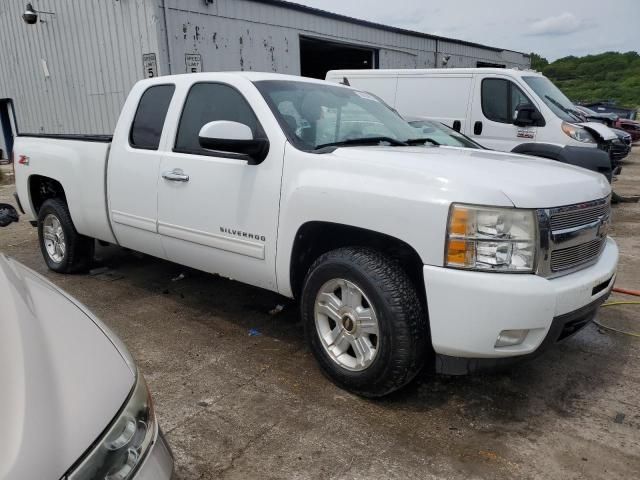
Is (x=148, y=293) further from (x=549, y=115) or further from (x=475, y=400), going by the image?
(x=549, y=115)

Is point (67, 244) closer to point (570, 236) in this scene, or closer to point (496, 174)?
point (496, 174)

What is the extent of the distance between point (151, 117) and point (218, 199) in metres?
1.20

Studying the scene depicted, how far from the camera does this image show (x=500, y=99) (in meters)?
8.33

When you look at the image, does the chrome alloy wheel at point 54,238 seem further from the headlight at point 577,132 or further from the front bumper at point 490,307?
the headlight at point 577,132

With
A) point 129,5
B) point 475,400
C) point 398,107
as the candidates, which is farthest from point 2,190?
point 475,400

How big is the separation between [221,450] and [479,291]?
1.44 metres

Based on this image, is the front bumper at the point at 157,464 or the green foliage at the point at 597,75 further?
the green foliage at the point at 597,75

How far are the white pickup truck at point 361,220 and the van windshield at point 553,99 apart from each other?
189 inches

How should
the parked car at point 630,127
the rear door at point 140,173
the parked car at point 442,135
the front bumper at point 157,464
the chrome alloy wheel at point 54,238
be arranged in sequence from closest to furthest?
1. the front bumper at point 157,464
2. the rear door at point 140,173
3. the chrome alloy wheel at point 54,238
4. the parked car at point 442,135
5. the parked car at point 630,127

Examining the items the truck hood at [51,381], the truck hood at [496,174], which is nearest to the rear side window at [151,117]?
the truck hood at [496,174]

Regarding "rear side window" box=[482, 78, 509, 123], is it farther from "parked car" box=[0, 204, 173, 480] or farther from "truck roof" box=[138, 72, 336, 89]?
"parked car" box=[0, 204, 173, 480]

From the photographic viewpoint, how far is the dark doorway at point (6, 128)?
55.7 feet

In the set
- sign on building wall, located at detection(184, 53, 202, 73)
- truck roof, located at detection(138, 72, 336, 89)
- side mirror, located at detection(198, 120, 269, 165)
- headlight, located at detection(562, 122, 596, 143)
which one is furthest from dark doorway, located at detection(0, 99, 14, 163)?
side mirror, located at detection(198, 120, 269, 165)

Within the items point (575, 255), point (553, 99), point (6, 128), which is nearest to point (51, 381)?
point (575, 255)
